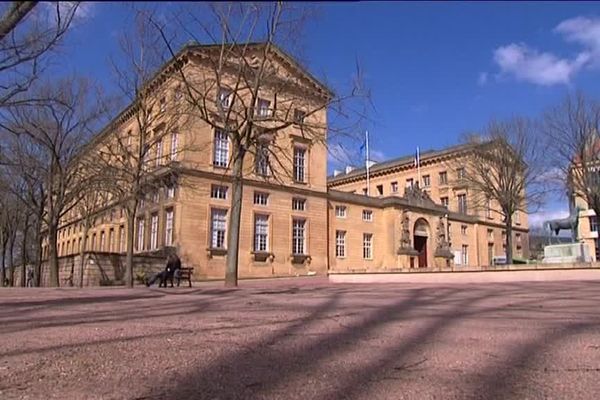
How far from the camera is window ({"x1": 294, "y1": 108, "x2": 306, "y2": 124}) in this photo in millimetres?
19977

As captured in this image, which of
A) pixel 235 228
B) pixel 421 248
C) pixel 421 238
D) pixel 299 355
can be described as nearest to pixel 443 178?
pixel 421 238

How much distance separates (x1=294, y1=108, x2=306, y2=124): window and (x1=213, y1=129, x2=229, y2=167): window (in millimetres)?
22210

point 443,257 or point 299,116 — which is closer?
point 299,116

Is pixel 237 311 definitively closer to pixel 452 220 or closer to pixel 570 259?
pixel 570 259

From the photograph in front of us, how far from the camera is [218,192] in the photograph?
139ft

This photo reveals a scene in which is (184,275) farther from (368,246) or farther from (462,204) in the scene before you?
(462,204)

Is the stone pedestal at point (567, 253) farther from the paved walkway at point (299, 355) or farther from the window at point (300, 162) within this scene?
the paved walkway at point (299, 355)

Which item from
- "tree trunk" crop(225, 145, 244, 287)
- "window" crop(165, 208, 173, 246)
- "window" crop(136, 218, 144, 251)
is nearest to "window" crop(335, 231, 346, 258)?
"window" crop(165, 208, 173, 246)

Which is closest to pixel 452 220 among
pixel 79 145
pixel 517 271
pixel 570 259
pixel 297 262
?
pixel 297 262

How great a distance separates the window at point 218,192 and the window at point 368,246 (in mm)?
17249

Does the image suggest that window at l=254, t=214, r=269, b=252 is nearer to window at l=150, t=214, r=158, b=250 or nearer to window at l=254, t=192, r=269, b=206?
window at l=254, t=192, r=269, b=206

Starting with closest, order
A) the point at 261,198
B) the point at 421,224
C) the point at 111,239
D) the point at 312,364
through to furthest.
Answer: the point at 312,364
the point at 261,198
the point at 111,239
the point at 421,224

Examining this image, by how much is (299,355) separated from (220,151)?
38513 mm

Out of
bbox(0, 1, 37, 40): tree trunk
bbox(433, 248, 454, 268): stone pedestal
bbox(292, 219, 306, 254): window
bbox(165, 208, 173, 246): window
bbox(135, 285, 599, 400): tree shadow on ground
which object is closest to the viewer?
bbox(135, 285, 599, 400): tree shadow on ground
